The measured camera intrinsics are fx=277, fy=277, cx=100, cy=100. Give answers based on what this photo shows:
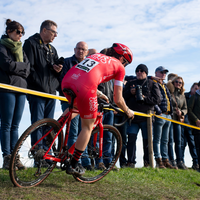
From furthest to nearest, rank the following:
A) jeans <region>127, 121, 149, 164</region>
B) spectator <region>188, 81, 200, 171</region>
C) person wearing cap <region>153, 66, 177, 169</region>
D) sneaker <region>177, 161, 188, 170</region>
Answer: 1. spectator <region>188, 81, 200, 171</region>
2. sneaker <region>177, 161, 188, 170</region>
3. person wearing cap <region>153, 66, 177, 169</region>
4. jeans <region>127, 121, 149, 164</region>

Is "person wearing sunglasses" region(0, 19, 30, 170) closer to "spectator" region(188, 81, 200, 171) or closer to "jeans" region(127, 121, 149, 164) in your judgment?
"jeans" region(127, 121, 149, 164)

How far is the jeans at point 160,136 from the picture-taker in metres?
8.19

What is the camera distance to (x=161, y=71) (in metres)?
8.86

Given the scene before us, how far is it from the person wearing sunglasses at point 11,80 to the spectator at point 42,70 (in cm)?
33

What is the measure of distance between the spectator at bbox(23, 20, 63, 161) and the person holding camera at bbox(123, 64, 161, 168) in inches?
101

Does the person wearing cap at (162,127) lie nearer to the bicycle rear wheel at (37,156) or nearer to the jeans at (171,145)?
the jeans at (171,145)

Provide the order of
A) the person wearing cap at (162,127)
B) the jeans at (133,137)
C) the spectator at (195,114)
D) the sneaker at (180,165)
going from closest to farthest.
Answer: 1. the jeans at (133,137)
2. the person wearing cap at (162,127)
3. the sneaker at (180,165)
4. the spectator at (195,114)

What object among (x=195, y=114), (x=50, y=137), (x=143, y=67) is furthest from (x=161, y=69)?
(x=50, y=137)

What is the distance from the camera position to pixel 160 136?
8.27 metres

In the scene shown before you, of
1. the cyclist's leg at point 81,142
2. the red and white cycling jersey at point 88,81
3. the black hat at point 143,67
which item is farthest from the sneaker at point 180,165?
the red and white cycling jersey at point 88,81

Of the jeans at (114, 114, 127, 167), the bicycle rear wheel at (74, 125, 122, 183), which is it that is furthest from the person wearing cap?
the bicycle rear wheel at (74, 125, 122, 183)

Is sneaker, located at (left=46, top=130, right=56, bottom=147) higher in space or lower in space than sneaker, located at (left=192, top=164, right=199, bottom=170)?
higher

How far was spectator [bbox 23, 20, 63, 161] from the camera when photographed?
17.6 ft

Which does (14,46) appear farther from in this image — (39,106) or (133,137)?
(133,137)
